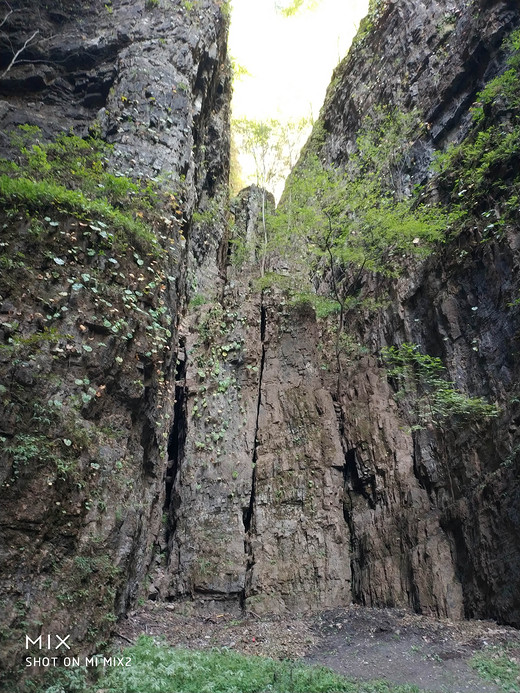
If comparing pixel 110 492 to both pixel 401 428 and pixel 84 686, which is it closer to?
pixel 84 686

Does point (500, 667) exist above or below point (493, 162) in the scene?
below

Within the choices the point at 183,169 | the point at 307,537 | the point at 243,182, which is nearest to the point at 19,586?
the point at 307,537

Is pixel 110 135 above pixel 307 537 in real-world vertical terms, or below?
above

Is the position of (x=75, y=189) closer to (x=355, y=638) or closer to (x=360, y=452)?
(x=360, y=452)

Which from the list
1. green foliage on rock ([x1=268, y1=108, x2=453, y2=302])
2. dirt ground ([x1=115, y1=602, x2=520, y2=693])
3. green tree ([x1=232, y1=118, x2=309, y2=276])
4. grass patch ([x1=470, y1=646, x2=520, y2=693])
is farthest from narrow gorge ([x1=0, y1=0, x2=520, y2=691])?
green tree ([x1=232, y1=118, x2=309, y2=276])

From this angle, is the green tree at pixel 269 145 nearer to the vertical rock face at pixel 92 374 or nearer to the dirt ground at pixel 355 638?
the vertical rock face at pixel 92 374

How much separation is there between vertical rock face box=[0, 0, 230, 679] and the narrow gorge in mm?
36

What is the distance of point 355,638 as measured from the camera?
761 cm

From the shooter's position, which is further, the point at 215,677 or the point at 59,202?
the point at 59,202

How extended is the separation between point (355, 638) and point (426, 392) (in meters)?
5.04

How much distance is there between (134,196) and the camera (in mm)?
9680

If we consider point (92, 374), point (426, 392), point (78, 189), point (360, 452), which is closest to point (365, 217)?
point (426, 392)

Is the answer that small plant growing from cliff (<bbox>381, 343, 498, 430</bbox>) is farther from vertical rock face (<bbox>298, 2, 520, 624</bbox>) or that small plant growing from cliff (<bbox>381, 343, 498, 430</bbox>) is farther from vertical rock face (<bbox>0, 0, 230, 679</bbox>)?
vertical rock face (<bbox>0, 0, 230, 679</bbox>)

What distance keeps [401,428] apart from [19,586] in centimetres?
781
